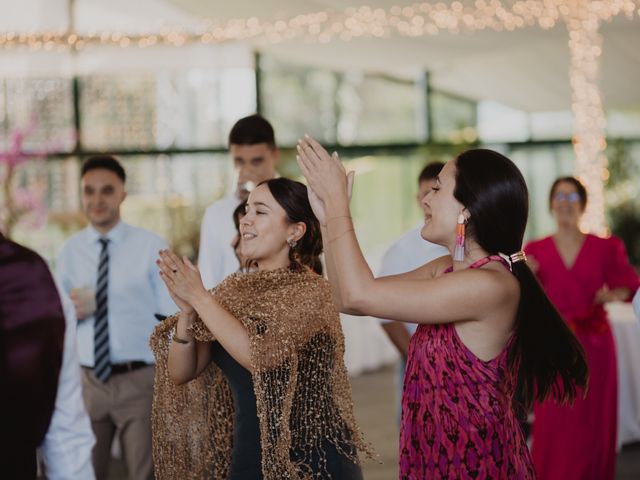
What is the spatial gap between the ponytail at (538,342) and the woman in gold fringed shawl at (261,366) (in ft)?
1.95

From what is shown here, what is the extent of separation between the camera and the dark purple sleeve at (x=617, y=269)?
511cm

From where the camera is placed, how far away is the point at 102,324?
13.1 feet

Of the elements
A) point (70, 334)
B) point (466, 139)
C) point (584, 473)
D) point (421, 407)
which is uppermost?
point (466, 139)

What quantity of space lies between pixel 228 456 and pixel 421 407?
76 cm

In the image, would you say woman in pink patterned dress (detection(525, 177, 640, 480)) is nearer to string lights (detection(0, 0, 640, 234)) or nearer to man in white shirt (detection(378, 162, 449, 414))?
man in white shirt (detection(378, 162, 449, 414))

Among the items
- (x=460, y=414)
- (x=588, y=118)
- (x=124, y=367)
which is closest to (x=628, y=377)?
(x=124, y=367)

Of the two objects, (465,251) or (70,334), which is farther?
(465,251)

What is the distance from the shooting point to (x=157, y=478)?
291 centimetres

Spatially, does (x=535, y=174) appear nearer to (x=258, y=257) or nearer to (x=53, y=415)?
(x=258, y=257)

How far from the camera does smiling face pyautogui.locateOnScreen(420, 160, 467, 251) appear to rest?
7.68 ft

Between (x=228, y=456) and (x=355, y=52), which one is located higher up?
(x=355, y=52)

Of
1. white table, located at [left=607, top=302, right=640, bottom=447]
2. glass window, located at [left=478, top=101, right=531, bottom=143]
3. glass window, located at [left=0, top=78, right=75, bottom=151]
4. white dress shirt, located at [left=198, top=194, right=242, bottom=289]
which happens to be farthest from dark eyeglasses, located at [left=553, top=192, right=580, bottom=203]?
glass window, located at [left=478, top=101, right=531, bottom=143]

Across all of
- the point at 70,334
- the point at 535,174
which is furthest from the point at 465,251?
the point at 535,174

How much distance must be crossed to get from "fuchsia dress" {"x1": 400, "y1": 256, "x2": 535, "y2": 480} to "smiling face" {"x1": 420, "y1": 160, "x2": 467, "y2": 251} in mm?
108
